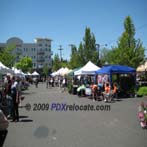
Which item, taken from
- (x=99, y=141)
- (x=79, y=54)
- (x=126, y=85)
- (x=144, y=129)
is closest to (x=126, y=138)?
(x=99, y=141)

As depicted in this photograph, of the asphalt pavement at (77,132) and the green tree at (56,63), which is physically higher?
the green tree at (56,63)

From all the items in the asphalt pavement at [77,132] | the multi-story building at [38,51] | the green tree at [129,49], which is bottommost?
the asphalt pavement at [77,132]

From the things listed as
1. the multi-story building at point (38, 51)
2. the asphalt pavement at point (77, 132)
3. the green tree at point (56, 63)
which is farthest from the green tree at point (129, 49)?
the multi-story building at point (38, 51)

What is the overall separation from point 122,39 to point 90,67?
13.6 m

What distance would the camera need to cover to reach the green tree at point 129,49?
4197cm

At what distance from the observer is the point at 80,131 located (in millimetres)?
Result: 10586

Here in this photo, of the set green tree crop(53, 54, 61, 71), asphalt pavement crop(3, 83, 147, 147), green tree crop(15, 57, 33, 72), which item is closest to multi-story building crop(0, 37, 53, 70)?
green tree crop(15, 57, 33, 72)

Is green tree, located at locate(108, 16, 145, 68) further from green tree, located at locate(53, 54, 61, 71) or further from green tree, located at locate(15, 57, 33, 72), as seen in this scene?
green tree, located at locate(53, 54, 61, 71)

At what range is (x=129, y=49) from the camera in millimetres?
42125

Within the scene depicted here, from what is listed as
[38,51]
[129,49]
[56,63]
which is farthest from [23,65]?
[129,49]

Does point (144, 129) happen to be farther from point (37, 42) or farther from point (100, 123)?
point (37, 42)

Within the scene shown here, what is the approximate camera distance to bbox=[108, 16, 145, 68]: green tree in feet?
138

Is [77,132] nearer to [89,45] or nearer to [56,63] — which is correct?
[89,45]

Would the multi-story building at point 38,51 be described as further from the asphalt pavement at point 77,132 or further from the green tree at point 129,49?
the asphalt pavement at point 77,132
